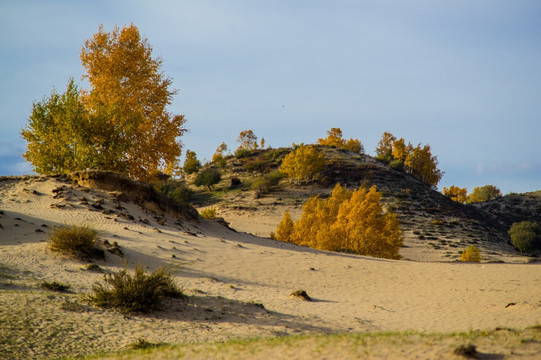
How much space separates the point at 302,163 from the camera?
67375 millimetres

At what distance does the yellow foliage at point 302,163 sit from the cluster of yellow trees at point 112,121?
37.3m

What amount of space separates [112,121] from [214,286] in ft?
58.7

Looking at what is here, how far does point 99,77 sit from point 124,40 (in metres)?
3.36

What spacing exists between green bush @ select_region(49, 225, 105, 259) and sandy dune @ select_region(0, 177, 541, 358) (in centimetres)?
34

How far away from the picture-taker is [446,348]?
5.85 metres

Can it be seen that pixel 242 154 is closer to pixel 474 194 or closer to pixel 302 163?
pixel 302 163

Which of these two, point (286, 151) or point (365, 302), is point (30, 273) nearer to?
point (365, 302)

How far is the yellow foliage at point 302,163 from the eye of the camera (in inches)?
2657

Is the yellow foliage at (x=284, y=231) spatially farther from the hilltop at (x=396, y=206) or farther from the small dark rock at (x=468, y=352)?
the small dark rock at (x=468, y=352)

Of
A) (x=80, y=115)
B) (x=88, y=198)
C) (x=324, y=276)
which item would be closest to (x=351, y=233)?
(x=324, y=276)

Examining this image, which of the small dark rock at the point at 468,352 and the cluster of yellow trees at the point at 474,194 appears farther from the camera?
the cluster of yellow trees at the point at 474,194

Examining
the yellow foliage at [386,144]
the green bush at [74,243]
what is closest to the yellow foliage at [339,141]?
the yellow foliage at [386,144]

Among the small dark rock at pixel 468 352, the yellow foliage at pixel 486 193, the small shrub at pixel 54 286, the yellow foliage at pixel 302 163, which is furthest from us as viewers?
the yellow foliage at pixel 486 193

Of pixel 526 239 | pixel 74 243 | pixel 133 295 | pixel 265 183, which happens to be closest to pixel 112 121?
pixel 74 243
